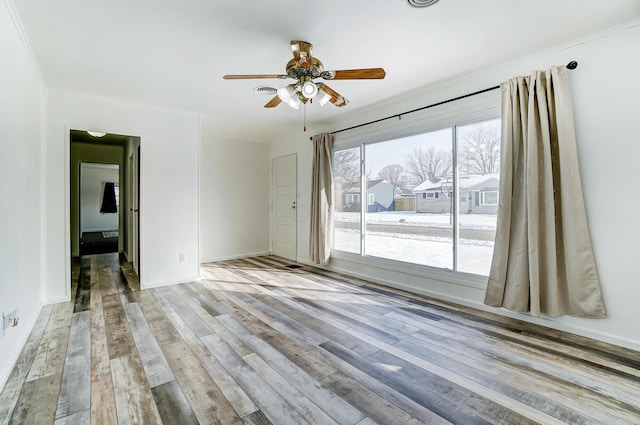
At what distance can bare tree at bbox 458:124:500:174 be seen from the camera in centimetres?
→ 298

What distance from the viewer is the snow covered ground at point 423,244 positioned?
3115mm

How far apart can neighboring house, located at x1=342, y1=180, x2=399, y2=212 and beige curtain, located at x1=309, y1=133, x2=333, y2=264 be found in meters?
0.28

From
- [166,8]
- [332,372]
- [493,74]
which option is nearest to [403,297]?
[332,372]

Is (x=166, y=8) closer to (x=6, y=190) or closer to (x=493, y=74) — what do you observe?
(x=6, y=190)

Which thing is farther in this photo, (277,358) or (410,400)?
(277,358)

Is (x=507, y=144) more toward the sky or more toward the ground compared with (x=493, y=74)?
more toward the ground

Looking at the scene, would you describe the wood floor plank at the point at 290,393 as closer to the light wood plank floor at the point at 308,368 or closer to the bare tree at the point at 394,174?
the light wood plank floor at the point at 308,368

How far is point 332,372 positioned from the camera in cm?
197

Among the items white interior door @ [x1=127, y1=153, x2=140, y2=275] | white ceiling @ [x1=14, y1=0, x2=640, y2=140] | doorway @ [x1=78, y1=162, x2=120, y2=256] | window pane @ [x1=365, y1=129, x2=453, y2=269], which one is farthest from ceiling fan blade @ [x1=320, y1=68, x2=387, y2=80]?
doorway @ [x1=78, y1=162, x2=120, y2=256]

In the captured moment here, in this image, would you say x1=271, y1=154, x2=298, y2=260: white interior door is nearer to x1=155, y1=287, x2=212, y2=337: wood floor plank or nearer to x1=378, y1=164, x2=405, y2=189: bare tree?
x1=378, y1=164, x2=405, y2=189: bare tree

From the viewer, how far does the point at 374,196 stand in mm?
4230

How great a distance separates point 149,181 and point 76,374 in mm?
2548

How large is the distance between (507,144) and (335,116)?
251 centimetres

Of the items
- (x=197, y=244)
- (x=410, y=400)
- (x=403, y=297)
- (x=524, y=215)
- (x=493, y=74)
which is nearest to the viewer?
(x=410, y=400)
